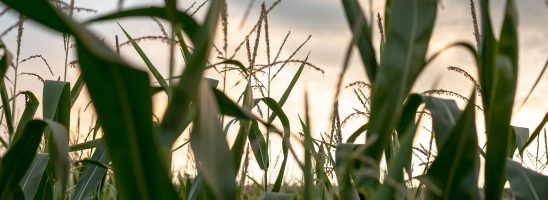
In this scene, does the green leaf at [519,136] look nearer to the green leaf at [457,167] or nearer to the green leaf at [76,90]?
the green leaf at [457,167]

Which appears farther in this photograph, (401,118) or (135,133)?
(401,118)

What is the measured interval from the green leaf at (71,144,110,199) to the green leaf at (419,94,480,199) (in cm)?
93

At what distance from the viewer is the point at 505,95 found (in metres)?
0.93

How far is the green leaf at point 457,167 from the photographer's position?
0.91 m

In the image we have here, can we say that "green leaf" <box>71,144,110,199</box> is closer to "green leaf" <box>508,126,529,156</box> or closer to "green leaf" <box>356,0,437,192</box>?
"green leaf" <box>356,0,437,192</box>

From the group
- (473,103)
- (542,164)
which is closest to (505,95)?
(473,103)

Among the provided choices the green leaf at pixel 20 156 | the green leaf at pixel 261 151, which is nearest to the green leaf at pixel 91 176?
the green leaf at pixel 261 151

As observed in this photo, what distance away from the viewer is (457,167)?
945mm

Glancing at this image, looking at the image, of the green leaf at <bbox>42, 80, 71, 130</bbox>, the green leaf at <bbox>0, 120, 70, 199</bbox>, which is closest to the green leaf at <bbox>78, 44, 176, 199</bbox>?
the green leaf at <bbox>0, 120, 70, 199</bbox>

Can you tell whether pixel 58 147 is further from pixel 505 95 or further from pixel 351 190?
pixel 505 95

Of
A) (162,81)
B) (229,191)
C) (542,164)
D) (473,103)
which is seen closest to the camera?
(229,191)

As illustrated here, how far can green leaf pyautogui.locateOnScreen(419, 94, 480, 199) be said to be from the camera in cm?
91

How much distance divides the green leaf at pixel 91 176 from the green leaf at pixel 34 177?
3.4 inches

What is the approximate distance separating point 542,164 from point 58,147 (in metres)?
2.37
